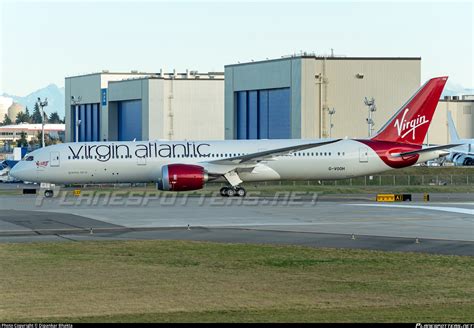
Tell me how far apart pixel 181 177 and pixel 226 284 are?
30123 millimetres

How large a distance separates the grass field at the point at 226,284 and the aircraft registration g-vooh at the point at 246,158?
83.9 ft

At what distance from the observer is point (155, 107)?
122062mm

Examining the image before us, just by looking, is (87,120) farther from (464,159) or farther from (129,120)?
(464,159)

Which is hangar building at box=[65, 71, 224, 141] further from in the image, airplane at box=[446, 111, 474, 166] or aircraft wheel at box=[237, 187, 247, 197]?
aircraft wheel at box=[237, 187, 247, 197]

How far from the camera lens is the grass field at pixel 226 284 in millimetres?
18312

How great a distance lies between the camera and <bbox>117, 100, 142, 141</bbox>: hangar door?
12619 cm

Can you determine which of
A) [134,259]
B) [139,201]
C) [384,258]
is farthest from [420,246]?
[139,201]

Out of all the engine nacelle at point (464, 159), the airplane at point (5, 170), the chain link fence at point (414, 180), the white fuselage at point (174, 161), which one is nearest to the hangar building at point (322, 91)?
the engine nacelle at point (464, 159)

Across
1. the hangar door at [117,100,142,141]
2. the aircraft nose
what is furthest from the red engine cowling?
the hangar door at [117,100,142,141]

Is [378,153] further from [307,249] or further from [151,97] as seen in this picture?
[151,97]

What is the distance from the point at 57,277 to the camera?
23.2 meters

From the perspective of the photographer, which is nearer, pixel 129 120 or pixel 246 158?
pixel 246 158

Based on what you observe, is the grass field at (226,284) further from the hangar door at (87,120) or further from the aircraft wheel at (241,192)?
the hangar door at (87,120)

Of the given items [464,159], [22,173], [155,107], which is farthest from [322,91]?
[22,173]
